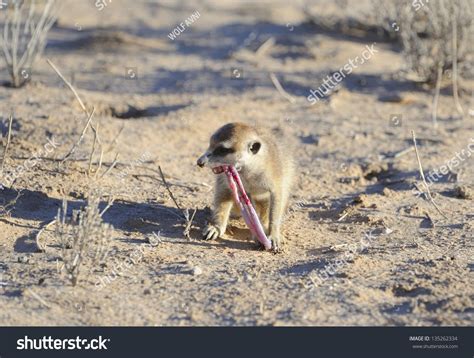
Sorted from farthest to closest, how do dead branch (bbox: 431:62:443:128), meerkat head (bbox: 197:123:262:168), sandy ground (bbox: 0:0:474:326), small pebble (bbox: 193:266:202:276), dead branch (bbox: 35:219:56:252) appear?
dead branch (bbox: 431:62:443:128)
meerkat head (bbox: 197:123:262:168)
dead branch (bbox: 35:219:56:252)
small pebble (bbox: 193:266:202:276)
sandy ground (bbox: 0:0:474:326)

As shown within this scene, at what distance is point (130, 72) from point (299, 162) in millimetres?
3306

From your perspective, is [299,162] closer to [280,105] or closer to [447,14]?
[280,105]

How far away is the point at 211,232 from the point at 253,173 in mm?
532

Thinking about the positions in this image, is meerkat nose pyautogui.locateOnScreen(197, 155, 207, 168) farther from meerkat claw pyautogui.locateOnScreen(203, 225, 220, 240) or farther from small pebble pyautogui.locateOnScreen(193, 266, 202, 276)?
small pebble pyautogui.locateOnScreen(193, 266, 202, 276)

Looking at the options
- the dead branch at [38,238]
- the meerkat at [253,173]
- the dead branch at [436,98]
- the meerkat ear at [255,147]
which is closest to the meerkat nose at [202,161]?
the meerkat at [253,173]

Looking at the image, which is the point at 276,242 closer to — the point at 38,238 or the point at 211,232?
the point at 211,232

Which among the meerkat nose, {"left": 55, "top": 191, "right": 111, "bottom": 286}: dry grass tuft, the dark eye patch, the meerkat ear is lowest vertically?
{"left": 55, "top": 191, "right": 111, "bottom": 286}: dry grass tuft

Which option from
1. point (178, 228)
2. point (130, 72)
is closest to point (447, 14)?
point (130, 72)

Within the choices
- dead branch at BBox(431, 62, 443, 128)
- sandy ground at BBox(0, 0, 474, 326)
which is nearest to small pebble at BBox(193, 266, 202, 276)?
sandy ground at BBox(0, 0, 474, 326)

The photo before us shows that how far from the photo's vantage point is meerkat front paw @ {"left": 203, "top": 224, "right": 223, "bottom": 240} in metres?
6.00

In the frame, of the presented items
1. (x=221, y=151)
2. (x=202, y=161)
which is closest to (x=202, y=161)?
(x=202, y=161)

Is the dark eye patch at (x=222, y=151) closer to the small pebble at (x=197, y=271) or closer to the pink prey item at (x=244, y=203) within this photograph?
the pink prey item at (x=244, y=203)

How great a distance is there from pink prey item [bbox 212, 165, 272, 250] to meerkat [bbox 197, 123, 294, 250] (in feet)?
0.19

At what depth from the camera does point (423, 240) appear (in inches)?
236
